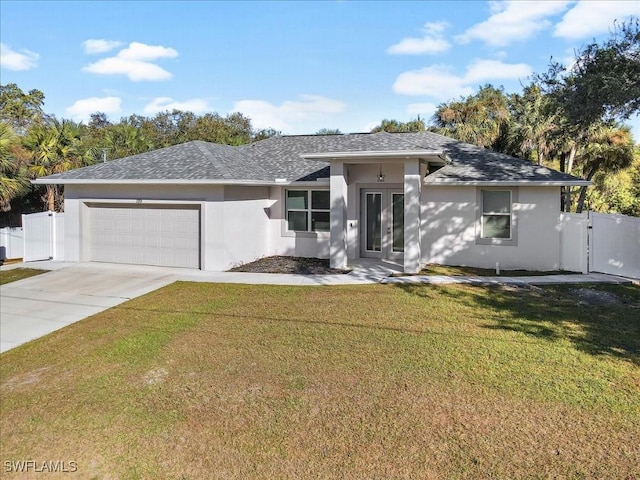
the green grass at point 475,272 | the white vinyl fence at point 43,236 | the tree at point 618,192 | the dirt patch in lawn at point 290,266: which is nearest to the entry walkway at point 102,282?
the dirt patch in lawn at point 290,266

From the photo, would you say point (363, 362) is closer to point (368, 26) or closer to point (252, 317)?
point (252, 317)

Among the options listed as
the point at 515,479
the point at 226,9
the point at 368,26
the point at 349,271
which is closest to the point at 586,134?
the point at 368,26

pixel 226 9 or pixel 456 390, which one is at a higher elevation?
pixel 226 9

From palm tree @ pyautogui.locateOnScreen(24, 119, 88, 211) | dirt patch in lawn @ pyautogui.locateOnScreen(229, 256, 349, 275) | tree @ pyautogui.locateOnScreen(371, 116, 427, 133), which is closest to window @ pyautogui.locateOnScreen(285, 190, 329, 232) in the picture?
dirt patch in lawn @ pyautogui.locateOnScreen(229, 256, 349, 275)

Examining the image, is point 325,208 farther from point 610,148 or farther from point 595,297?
point 610,148

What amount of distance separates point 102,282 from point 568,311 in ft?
38.9

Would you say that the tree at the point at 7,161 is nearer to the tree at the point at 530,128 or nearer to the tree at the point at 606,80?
the tree at the point at 606,80

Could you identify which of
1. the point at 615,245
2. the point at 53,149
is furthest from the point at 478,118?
the point at 53,149

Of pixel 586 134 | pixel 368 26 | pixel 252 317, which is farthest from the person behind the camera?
pixel 586 134

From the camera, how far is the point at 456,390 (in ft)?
19.1

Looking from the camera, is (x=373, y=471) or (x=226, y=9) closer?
(x=373, y=471)

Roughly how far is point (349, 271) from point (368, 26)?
32.1 feet

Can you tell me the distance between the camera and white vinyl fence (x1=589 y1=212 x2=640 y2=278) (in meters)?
12.2

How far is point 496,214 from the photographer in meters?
14.5
